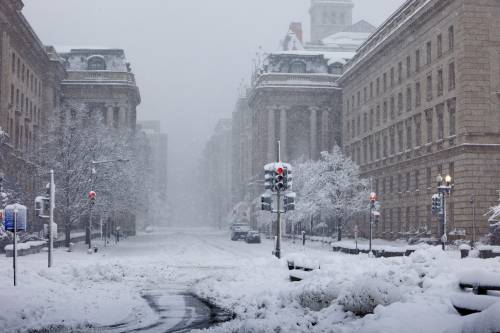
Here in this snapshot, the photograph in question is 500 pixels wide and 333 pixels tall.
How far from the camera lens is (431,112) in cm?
5972

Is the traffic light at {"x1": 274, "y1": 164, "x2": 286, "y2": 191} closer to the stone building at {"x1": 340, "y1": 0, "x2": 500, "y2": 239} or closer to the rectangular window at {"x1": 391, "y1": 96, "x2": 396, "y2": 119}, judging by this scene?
the stone building at {"x1": 340, "y1": 0, "x2": 500, "y2": 239}

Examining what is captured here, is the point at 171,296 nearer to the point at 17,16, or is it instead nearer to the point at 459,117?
the point at 459,117

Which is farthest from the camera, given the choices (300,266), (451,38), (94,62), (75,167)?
(94,62)

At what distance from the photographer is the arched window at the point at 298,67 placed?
109250mm

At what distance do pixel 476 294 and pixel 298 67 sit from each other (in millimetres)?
98219

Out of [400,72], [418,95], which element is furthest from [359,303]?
[400,72]

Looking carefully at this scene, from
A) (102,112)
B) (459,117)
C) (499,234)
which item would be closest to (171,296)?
(499,234)

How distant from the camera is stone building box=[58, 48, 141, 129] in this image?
10538 cm

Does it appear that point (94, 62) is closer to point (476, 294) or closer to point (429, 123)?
point (429, 123)

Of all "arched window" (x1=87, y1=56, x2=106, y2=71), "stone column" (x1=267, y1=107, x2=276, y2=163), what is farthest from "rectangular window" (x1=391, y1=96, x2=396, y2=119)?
"arched window" (x1=87, y1=56, x2=106, y2=71)

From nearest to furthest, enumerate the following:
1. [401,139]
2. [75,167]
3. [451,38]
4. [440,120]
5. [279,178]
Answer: [279,178], [451,38], [75,167], [440,120], [401,139]

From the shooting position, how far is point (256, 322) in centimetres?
1439

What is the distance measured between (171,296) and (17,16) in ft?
158

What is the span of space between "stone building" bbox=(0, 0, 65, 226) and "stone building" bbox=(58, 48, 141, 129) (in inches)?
618
